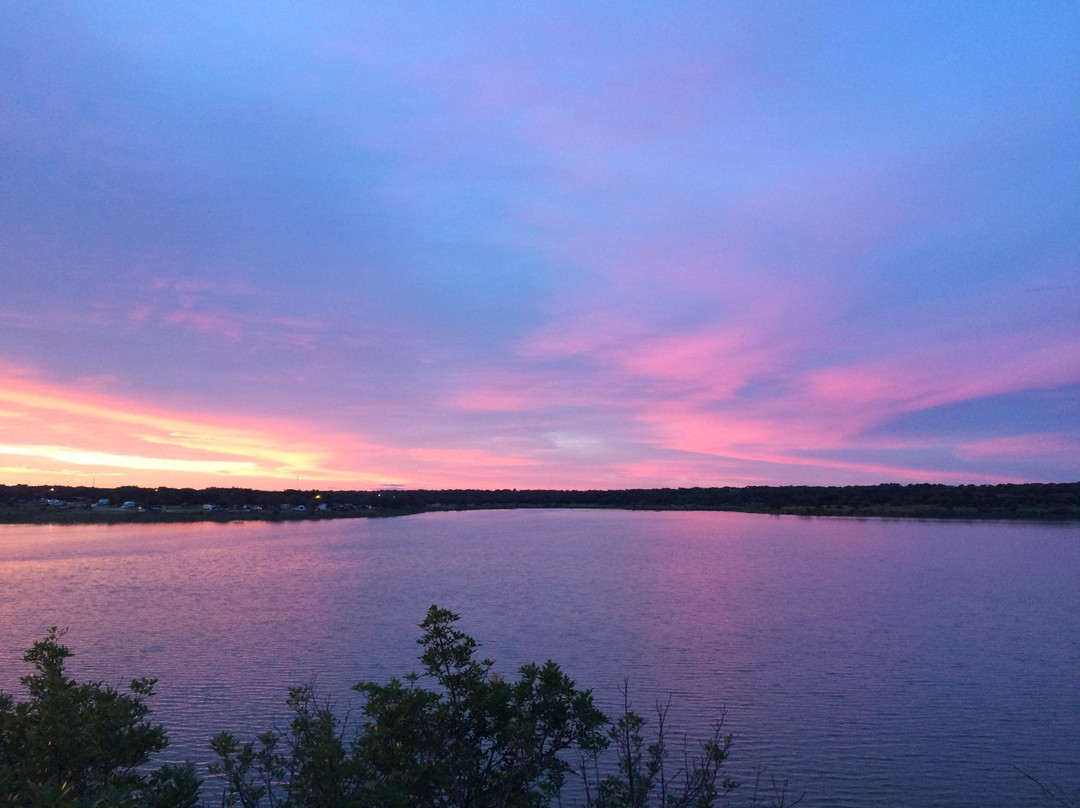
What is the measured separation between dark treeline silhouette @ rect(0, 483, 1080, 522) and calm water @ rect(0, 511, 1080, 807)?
144 feet

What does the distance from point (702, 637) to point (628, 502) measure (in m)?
131

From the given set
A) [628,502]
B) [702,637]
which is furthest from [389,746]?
[628,502]

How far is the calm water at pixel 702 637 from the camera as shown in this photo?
11867 millimetres

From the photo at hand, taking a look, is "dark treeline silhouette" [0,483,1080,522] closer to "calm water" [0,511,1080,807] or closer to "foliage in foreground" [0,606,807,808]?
"calm water" [0,511,1080,807]

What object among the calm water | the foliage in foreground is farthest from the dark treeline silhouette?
the foliage in foreground

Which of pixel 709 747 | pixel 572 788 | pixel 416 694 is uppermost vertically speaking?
pixel 416 694

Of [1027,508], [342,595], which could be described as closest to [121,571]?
[342,595]

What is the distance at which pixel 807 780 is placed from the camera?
1048 centimetres

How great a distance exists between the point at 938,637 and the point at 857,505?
88470 mm

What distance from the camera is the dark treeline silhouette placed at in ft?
273

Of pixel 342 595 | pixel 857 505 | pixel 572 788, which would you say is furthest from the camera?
pixel 857 505

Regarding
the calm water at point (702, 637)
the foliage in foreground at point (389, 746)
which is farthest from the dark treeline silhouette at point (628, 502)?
the foliage in foreground at point (389, 746)

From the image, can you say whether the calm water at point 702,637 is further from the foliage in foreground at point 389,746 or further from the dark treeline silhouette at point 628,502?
the dark treeline silhouette at point 628,502

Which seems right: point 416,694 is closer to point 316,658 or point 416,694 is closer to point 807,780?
point 807,780
